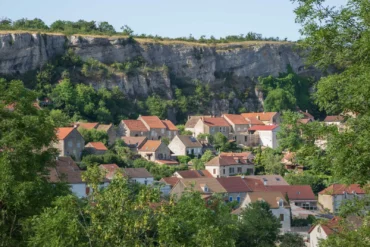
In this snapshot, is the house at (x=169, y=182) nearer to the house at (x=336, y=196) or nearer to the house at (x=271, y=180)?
the house at (x=271, y=180)

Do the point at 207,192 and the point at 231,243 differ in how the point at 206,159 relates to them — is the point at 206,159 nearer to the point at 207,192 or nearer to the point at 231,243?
the point at 207,192

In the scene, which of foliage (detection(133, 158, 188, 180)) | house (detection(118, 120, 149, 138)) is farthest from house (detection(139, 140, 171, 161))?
house (detection(118, 120, 149, 138))

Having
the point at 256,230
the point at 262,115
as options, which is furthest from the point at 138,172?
the point at 262,115

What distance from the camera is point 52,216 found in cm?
1575

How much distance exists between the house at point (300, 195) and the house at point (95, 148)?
44.3 feet

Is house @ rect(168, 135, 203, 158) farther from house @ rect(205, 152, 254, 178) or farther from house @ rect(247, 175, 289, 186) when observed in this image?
house @ rect(247, 175, 289, 186)

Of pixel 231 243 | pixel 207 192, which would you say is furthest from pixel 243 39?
pixel 231 243

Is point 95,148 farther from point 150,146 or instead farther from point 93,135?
point 150,146

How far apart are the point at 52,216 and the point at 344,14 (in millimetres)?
6323

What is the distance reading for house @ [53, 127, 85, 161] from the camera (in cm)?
6084

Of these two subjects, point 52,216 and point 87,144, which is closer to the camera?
point 52,216

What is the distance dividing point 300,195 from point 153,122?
23259 millimetres

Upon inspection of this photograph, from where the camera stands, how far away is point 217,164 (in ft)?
209

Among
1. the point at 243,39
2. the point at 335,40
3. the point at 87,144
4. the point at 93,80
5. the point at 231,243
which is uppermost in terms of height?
the point at 243,39
